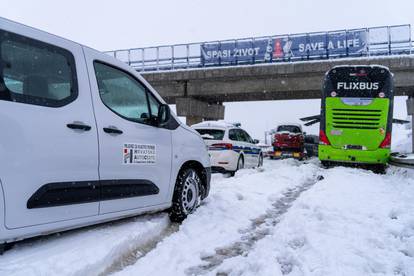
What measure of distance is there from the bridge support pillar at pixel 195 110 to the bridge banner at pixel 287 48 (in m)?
2.87

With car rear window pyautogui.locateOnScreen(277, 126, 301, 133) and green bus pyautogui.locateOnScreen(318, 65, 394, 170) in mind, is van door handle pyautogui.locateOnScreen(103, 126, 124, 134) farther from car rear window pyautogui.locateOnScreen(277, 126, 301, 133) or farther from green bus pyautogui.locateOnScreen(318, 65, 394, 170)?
car rear window pyautogui.locateOnScreen(277, 126, 301, 133)

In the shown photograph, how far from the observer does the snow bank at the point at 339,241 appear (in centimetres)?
344

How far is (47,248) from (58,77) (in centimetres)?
157

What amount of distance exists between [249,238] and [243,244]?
0.26 metres

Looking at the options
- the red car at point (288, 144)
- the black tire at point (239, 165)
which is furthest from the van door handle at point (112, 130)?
the red car at point (288, 144)

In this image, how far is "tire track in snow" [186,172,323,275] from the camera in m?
3.74

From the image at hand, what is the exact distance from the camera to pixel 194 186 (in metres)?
5.68

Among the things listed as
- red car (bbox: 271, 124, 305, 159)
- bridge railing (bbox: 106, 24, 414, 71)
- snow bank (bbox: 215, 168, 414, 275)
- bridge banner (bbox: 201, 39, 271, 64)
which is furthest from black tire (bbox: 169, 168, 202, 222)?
bridge banner (bbox: 201, 39, 271, 64)

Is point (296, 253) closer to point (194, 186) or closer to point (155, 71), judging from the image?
point (194, 186)

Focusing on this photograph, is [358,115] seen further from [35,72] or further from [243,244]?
[35,72]

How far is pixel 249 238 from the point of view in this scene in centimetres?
470

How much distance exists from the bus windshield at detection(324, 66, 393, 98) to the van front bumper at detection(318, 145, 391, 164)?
6.11 feet

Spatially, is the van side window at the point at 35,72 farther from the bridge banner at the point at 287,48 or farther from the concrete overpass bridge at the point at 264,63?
the bridge banner at the point at 287,48

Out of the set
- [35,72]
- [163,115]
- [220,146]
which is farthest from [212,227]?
[220,146]
